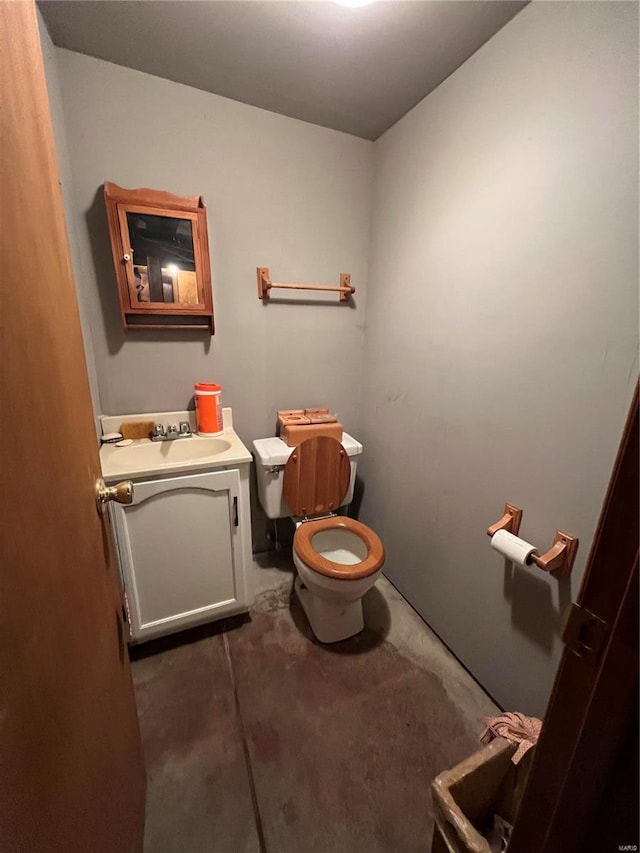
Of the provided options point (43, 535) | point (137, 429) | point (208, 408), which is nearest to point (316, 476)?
point (208, 408)

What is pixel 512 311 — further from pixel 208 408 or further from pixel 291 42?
pixel 208 408

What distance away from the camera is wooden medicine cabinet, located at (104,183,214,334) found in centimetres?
134

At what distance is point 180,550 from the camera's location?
137 cm

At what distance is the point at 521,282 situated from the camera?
106 cm

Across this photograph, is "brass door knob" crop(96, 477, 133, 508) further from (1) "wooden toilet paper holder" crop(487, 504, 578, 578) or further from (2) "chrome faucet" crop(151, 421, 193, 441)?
(1) "wooden toilet paper holder" crop(487, 504, 578, 578)

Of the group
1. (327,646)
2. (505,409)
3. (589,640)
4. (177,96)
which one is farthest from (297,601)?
(177,96)

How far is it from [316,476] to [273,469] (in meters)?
0.22

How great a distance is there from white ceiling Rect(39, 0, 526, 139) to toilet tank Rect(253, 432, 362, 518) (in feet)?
4.85

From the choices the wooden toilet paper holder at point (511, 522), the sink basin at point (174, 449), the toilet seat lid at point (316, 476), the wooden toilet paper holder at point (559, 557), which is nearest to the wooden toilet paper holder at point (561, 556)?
the wooden toilet paper holder at point (559, 557)

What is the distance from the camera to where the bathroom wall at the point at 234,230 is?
52.2 inches

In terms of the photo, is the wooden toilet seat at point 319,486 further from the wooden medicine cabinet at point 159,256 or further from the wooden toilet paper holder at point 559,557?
the wooden medicine cabinet at point 159,256

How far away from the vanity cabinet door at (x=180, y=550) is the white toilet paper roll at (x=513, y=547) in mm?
962

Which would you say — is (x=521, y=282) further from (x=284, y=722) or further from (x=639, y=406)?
(x=284, y=722)

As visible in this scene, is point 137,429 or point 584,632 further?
point 137,429
